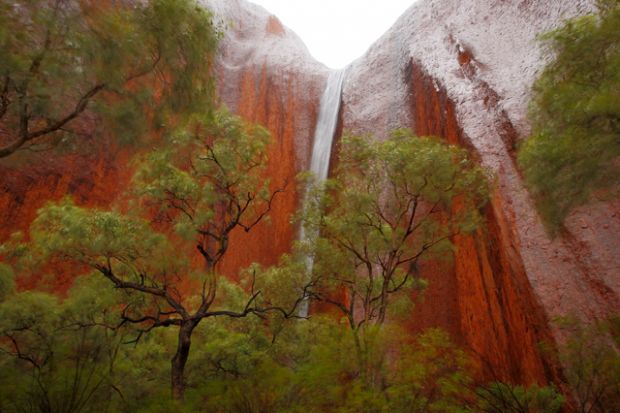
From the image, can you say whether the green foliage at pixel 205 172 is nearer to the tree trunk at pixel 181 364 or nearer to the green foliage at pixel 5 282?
the tree trunk at pixel 181 364

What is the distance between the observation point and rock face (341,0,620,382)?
10.2m

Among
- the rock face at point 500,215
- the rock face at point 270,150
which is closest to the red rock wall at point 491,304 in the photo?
the rock face at point 500,215

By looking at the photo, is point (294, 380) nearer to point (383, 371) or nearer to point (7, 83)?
point (383, 371)

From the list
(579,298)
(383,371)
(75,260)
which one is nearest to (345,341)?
(383,371)

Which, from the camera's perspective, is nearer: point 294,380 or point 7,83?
point 7,83

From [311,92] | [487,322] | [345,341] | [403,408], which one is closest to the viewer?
[403,408]

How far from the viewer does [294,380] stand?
6.77m

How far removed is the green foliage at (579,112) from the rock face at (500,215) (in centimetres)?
296

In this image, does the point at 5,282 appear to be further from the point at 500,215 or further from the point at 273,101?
the point at 273,101

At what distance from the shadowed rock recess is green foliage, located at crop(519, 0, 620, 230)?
3137mm

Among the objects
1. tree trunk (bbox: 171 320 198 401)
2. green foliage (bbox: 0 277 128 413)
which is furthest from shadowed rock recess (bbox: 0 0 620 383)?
tree trunk (bbox: 171 320 198 401)

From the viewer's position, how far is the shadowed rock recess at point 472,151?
34.1 feet

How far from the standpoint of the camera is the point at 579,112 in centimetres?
677

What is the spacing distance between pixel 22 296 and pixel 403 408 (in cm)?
816
